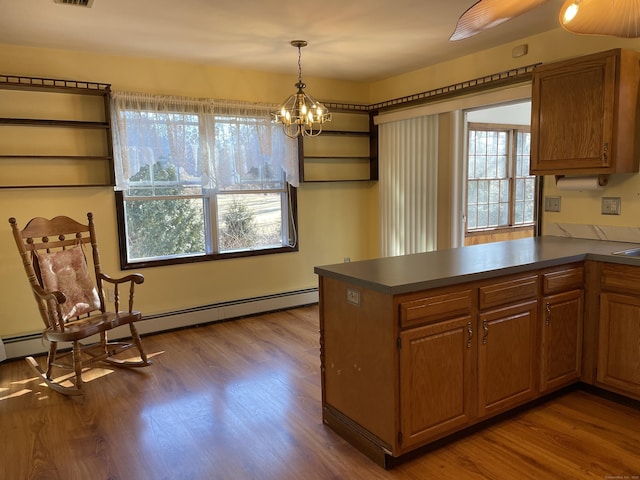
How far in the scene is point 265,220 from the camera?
4.98 metres

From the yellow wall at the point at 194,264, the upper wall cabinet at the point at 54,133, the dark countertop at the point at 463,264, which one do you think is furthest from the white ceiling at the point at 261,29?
the dark countertop at the point at 463,264

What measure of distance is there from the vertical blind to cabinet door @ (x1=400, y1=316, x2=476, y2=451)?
8.16ft

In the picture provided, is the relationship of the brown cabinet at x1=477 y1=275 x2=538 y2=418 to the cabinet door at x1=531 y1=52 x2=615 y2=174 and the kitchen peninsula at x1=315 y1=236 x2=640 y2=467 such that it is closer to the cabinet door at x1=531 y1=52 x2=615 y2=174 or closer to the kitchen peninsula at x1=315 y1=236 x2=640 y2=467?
the kitchen peninsula at x1=315 y1=236 x2=640 y2=467

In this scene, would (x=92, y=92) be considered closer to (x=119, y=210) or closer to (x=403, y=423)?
(x=119, y=210)

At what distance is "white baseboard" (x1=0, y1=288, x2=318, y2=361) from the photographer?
3.79 meters

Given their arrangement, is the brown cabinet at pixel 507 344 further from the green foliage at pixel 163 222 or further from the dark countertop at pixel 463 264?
the green foliage at pixel 163 222

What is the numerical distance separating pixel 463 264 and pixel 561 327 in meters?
0.82

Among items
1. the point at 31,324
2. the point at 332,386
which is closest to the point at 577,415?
the point at 332,386

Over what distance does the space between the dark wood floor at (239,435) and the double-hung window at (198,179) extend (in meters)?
1.38

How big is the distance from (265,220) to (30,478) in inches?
126

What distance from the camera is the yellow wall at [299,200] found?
11.9ft

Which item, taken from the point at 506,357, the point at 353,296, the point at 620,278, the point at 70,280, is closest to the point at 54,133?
the point at 70,280

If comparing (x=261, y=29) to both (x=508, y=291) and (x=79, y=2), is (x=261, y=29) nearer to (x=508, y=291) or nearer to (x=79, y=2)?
(x=79, y=2)

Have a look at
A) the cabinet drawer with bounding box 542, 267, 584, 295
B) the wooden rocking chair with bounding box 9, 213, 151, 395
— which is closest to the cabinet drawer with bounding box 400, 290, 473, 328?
the cabinet drawer with bounding box 542, 267, 584, 295
